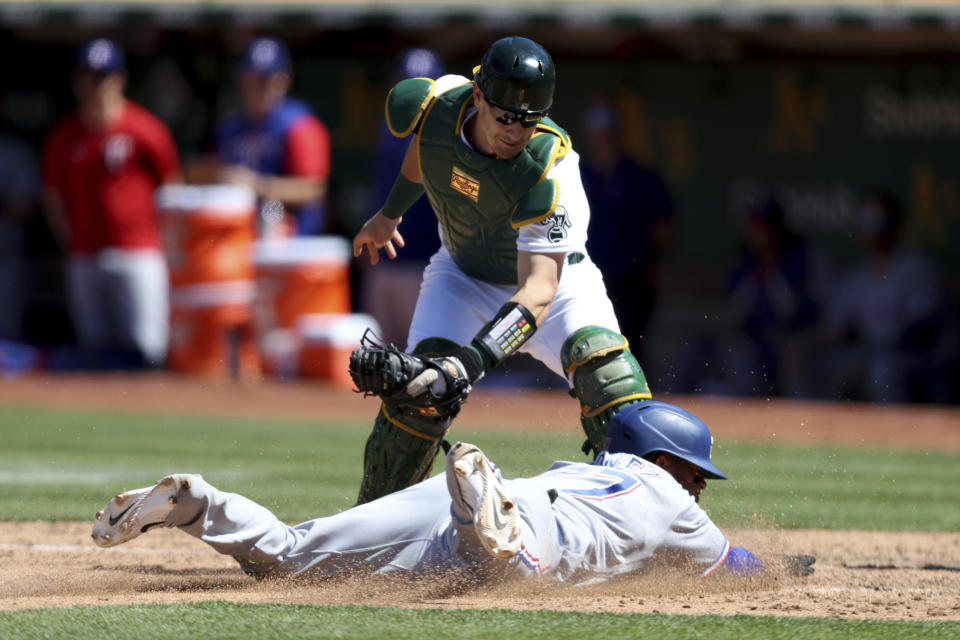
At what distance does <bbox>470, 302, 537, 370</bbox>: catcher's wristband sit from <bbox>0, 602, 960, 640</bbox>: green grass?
0.92 meters

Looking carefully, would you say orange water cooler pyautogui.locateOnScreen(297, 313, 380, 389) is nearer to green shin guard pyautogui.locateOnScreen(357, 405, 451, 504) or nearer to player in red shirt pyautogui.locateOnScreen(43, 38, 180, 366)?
player in red shirt pyautogui.locateOnScreen(43, 38, 180, 366)

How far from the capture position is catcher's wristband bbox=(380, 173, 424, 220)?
229 inches

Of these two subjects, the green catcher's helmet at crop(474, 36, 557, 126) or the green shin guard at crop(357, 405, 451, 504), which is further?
the green shin guard at crop(357, 405, 451, 504)

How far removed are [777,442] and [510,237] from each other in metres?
5.38

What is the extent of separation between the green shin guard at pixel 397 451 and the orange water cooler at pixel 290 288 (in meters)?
6.79

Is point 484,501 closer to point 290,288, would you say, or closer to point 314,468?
point 314,468

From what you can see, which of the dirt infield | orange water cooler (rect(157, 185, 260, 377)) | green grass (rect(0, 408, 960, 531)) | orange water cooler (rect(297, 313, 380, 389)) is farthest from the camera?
orange water cooler (rect(157, 185, 260, 377))

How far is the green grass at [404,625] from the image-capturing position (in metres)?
3.83

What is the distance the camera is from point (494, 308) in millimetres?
5648

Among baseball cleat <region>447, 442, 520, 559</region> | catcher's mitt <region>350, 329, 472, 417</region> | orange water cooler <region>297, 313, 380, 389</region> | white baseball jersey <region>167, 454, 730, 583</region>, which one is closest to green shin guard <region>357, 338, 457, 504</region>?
catcher's mitt <region>350, 329, 472, 417</region>

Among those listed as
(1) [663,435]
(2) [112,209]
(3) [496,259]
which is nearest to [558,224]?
(3) [496,259]

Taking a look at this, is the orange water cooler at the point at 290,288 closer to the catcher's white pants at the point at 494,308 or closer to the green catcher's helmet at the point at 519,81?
the catcher's white pants at the point at 494,308

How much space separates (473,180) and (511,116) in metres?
0.33

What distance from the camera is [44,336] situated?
49.8 feet
